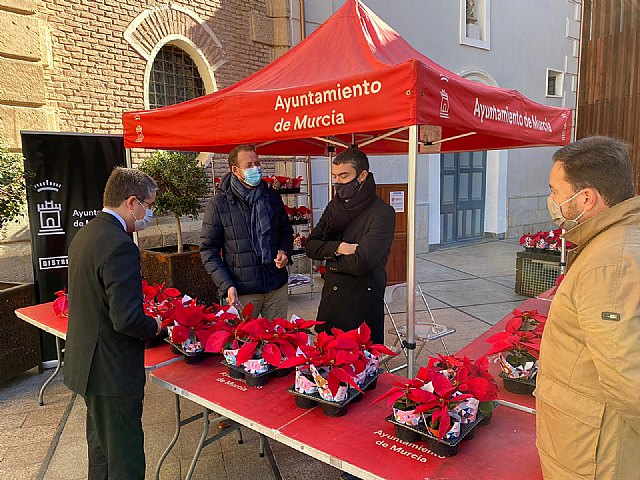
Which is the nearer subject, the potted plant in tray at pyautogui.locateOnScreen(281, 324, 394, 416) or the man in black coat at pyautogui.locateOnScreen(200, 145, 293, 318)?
the potted plant in tray at pyautogui.locateOnScreen(281, 324, 394, 416)

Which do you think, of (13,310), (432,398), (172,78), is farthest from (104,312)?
(172,78)

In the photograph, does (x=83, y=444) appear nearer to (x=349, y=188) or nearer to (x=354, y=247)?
(x=354, y=247)

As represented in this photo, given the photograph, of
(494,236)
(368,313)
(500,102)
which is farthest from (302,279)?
(494,236)

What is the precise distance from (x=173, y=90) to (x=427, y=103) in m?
6.31

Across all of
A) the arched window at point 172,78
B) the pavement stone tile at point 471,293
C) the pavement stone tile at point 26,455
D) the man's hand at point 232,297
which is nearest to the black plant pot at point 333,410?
the man's hand at point 232,297

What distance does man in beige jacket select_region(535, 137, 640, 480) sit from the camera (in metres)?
1.16

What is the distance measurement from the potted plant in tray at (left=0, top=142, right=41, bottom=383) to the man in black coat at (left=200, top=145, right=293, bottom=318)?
2191mm

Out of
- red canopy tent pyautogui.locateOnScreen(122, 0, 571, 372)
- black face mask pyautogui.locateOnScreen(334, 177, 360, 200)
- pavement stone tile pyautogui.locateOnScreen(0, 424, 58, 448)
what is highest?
red canopy tent pyautogui.locateOnScreen(122, 0, 571, 372)

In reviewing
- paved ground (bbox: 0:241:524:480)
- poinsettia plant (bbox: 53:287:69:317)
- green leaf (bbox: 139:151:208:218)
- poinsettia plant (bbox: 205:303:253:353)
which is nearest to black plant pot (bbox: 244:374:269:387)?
poinsettia plant (bbox: 205:303:253:353)

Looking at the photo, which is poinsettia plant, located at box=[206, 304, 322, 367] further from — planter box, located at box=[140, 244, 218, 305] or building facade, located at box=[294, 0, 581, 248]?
building facade, located at box=[294, 0, 581, 248]

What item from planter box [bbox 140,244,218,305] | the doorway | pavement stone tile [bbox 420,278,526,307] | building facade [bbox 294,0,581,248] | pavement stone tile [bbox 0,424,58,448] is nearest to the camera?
pavement stone tile [bbox 0,424,58,448]

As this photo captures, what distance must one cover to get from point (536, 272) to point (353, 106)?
5262 millimetres

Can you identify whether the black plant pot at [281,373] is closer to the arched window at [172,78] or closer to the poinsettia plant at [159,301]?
the poinsettia plant at [159,301]

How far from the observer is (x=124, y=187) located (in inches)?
85.3
